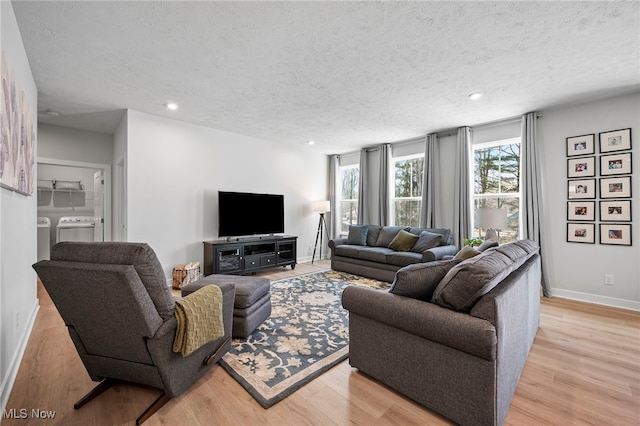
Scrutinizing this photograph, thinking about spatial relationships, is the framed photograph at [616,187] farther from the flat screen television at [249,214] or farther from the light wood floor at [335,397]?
the flat screen television at [249,214]

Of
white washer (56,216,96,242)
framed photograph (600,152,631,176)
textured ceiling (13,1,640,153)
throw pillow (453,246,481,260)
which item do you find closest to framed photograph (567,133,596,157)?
framed photograph (600,152,631,176)

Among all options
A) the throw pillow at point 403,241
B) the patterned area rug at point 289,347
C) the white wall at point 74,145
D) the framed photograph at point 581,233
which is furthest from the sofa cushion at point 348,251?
the white wall at point 74,145

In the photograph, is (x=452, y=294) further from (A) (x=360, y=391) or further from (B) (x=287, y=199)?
(B) (x=287, y=199)

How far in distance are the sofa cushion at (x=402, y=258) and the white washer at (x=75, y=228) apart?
5.73 m

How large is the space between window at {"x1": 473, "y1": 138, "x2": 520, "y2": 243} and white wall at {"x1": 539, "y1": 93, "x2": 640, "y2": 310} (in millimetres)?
418

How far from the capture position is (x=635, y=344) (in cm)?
250

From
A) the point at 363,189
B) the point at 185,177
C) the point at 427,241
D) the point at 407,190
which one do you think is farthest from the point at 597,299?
the point at 185,177

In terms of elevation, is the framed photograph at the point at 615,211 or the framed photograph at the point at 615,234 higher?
the framed photograph at the point at 615,211

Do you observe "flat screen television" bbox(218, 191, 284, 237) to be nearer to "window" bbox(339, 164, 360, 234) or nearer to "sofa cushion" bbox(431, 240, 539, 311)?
"window" bbox(339, 164, 360, 234)

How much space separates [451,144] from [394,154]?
1.23 metres

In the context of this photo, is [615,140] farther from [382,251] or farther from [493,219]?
[382,251]

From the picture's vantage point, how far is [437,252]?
4145 mm

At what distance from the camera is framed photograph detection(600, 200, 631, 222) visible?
3409 mm

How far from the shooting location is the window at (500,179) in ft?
14.4
